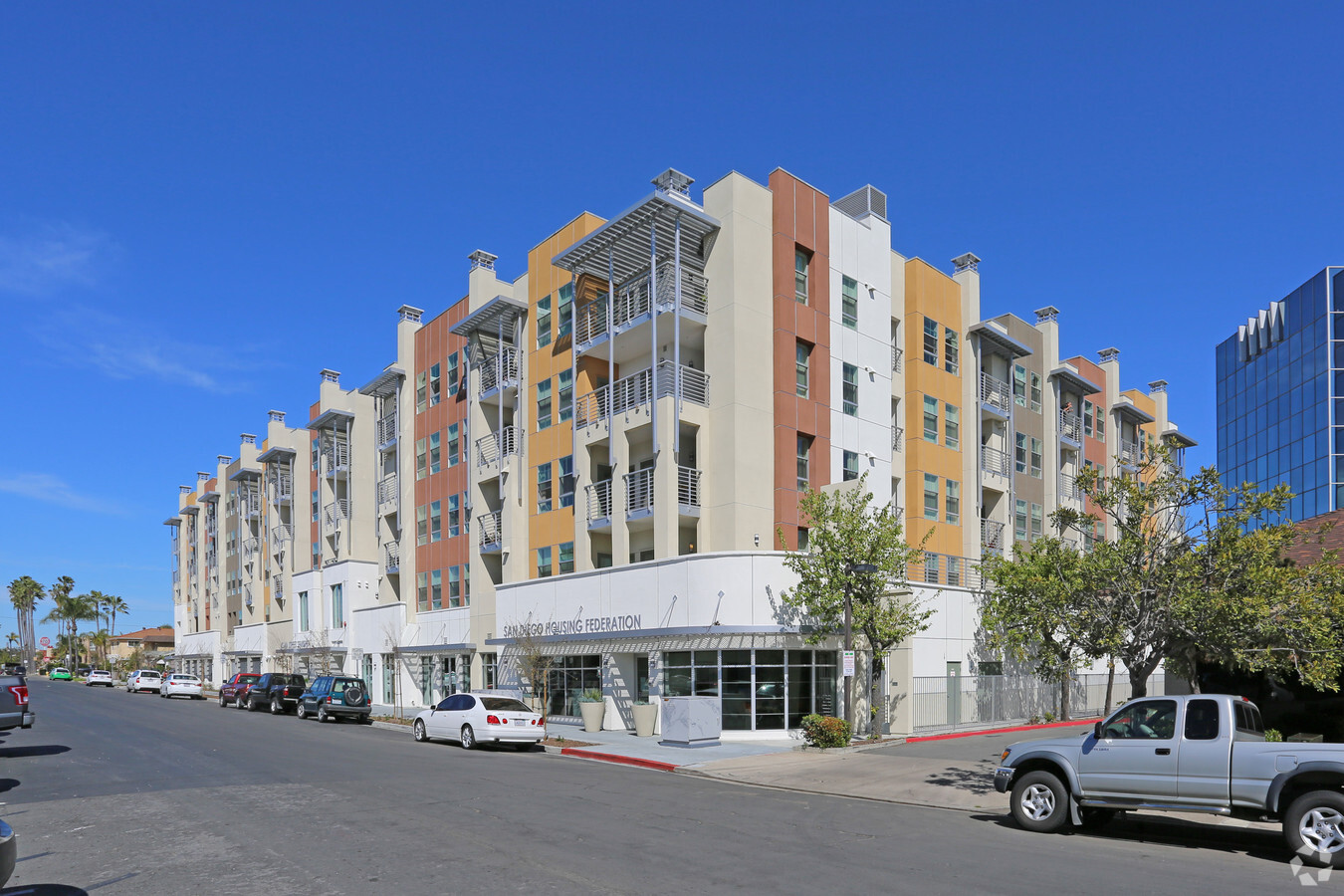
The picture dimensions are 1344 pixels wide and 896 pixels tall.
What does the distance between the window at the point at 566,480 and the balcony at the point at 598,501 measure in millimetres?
1696

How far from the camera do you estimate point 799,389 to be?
33.3 metres

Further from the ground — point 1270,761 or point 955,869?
point 1270,761

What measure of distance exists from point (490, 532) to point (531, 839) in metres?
30.3

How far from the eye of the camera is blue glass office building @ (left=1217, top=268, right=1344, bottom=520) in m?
62.3

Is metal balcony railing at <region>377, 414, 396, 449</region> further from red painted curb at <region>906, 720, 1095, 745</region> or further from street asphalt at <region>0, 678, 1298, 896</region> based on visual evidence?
red painted curb at <region>906, 720, 1095, 745</region>

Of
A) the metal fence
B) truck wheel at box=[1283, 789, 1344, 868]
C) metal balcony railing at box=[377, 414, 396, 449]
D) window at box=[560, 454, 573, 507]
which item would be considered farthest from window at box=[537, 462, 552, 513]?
truck wheel at box=[1283, 789, 1344, 868]

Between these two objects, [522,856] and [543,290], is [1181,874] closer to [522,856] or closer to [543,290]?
[522,856]

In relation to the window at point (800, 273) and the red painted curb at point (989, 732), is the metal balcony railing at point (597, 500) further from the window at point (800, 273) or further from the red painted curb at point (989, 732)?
the red painted curb at point (989, 732)

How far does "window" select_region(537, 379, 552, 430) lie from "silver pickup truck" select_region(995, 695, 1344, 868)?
87.7 ft

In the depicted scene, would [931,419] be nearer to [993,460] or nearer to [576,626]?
[993,460]

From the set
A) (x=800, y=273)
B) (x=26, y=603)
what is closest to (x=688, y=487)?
(x=800, y=273)

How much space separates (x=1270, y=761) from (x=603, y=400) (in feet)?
86.4

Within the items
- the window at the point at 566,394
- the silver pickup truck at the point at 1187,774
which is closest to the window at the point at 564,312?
the window at the point at 566,394

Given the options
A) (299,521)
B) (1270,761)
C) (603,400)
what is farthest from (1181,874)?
(299,521)
